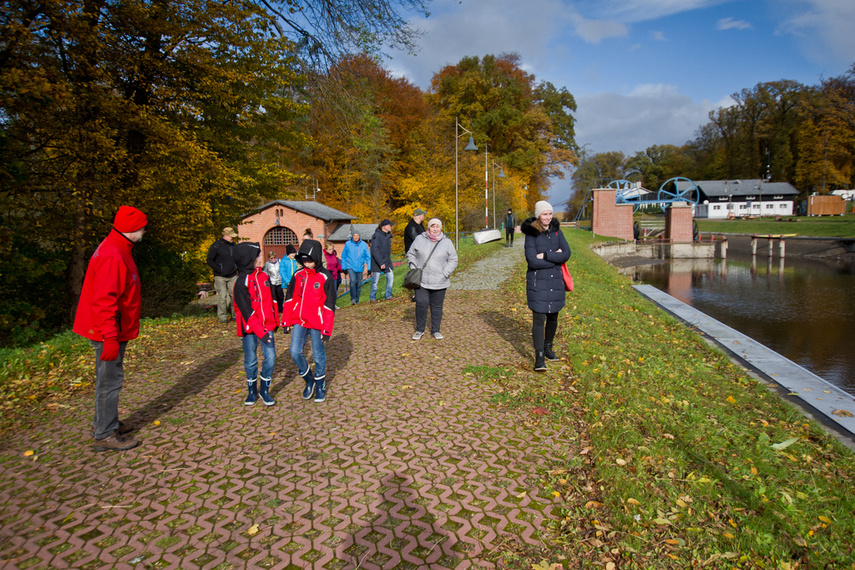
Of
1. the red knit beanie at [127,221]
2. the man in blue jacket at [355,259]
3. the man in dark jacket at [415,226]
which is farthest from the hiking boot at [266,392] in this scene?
the man in blue jacket at [355,259]

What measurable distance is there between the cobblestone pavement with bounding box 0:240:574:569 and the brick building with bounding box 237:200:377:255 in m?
35.0

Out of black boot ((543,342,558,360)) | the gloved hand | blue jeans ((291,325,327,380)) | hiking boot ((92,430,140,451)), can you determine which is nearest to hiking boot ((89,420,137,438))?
hiking boot ((92,430,140,451))

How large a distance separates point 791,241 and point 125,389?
49.8 m

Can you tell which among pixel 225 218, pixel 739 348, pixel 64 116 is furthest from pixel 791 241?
pixel 64 116

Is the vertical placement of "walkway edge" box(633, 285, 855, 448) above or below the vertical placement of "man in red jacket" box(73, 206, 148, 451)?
below

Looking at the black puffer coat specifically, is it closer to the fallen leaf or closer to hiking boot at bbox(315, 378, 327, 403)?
the fallen leaf

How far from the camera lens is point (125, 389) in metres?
6.11

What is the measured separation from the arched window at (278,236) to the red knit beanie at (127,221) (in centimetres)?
3916

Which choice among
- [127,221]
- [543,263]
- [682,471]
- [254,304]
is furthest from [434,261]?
[682,471]

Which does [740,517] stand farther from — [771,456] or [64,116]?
[64,116]

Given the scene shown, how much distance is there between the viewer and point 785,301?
64.3 feet

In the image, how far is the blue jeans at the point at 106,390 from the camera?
13.8 ft

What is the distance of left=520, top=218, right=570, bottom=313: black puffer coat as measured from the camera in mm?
6031

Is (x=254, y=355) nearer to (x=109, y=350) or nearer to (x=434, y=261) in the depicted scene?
(x=109, y=350)
